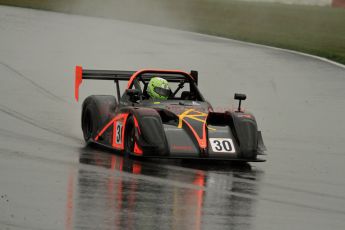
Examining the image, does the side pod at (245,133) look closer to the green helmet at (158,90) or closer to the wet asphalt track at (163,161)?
the wet asphalt track at (163,161)

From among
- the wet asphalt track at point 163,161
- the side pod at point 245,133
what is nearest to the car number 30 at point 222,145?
the side pod at point 245,133

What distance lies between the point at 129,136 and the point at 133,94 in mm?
918

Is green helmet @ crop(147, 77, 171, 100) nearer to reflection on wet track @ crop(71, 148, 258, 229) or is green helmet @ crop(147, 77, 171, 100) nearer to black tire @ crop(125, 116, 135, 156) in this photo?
black tire @ crop(125, 116, 135, 156)

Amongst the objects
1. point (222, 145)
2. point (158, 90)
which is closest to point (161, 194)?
point (222, 145)

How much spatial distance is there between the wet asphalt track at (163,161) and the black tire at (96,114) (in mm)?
283

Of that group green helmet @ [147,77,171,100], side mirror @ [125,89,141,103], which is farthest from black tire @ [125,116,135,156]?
green helmet @ [147,77,171,100]

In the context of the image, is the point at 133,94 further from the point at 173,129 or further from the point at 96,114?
the point at 173,129

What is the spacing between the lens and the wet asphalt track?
30.1ft

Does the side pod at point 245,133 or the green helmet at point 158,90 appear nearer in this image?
the side pod at point 245,133

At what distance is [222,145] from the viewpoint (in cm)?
1272

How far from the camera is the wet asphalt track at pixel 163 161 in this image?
918 cm

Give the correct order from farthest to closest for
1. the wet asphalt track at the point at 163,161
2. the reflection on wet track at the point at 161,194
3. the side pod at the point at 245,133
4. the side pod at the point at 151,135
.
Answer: the side pod at the point at 245,133
the side pod at the point at 151,135
the wet asphalt track at the point at 163,161
the reflection on wet track at the point at 161,194

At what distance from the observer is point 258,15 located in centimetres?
3691

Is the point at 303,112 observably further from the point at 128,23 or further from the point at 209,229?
the point at 128,23
